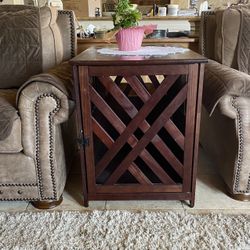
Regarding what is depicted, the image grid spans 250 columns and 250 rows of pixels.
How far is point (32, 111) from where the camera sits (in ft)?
3.84

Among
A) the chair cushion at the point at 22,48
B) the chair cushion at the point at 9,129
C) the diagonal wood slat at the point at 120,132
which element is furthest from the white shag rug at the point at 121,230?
the chair cushion at the point at 22,48

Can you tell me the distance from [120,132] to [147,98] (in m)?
0.19

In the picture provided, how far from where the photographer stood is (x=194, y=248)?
43.1 inches

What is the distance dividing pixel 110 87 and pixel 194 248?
718 mm

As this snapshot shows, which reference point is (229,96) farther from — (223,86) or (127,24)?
(127,24)

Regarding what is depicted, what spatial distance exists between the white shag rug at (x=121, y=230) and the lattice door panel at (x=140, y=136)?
142mm

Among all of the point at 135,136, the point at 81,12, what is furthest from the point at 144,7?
the point at 135,136

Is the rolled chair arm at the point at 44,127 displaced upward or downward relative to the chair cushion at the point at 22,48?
downward

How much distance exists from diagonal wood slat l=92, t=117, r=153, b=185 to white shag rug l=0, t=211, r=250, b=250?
149mm

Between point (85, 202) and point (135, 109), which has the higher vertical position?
point (135, 109)

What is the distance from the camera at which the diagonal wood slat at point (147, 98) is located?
116 centimetres

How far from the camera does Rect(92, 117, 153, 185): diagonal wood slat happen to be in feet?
4.03

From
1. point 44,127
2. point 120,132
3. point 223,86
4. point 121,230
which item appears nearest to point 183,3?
point 223,86

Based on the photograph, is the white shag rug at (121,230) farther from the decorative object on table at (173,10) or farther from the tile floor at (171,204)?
the decorative object on table at (173,10)
